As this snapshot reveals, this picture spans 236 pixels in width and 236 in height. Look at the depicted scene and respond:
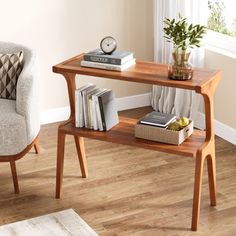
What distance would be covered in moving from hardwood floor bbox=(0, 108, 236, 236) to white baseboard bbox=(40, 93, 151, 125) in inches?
17.0

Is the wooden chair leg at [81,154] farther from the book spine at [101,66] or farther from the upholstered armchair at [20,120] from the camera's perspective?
the book spine at [101,66]

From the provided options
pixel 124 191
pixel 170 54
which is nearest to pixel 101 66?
pixel 124 191

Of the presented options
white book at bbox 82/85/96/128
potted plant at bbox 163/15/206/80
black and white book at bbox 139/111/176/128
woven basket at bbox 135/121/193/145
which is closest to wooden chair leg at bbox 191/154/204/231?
woven basket at bbox 135/121/193/145

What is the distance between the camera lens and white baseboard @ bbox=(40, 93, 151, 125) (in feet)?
14.2

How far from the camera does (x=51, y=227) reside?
2.90m

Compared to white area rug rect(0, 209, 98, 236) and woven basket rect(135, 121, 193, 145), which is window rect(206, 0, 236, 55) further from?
white area rug rect(0, 209, 98, 236)

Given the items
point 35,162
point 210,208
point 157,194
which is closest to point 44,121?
point 35,162

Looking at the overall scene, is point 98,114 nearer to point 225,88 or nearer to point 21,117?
point 21,117

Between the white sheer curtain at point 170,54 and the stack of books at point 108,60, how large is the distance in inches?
45.3

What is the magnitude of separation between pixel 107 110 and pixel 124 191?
0.52m

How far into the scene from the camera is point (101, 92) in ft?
10.2

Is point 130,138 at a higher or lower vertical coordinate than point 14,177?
higher

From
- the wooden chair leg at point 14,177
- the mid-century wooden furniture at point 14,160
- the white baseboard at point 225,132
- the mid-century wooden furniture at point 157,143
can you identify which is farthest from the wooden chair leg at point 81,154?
the white baseboard at point 225,132

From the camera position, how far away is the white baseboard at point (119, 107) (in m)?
4.34
